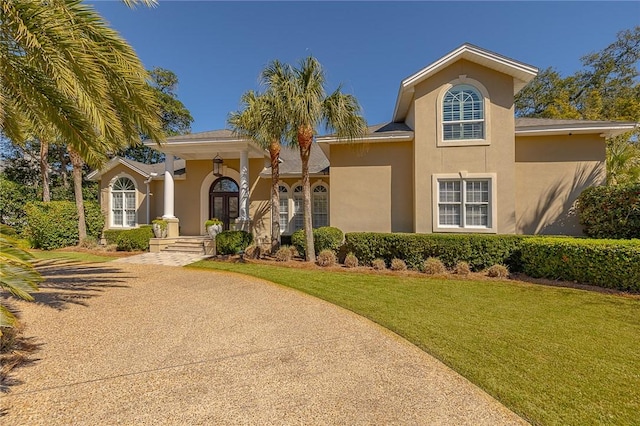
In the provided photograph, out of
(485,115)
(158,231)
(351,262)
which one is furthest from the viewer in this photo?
(158,231)

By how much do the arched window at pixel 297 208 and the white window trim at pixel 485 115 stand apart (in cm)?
737

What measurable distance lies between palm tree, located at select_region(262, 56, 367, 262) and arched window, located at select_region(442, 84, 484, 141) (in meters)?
3.66

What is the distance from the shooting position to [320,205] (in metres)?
14.9

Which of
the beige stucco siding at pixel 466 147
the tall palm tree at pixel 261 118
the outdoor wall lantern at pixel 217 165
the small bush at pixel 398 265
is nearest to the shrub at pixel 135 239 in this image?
the outdoor wall lantern at pixel 217 165

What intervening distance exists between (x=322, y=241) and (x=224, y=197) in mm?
8054

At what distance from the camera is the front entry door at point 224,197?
54.1ft

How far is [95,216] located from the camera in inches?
640

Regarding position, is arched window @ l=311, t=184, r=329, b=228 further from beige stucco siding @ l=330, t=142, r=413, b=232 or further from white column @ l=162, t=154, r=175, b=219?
white column @ l=162, t=154, r=175, b=219

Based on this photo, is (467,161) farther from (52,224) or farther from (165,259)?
(52,224)

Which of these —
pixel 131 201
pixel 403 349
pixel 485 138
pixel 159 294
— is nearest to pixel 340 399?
pixel 403 349

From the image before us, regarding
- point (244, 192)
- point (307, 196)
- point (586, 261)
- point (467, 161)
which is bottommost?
point (586, 261)

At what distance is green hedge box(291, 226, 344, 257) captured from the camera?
11.2 m

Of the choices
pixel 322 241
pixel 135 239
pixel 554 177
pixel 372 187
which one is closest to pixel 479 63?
pixel 554 177

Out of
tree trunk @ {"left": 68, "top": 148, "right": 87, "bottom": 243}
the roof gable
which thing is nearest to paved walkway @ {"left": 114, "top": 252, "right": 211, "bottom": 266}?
tree trunk @ {"left": 68, "top": 148, "right": 87, "bottom": 243}
